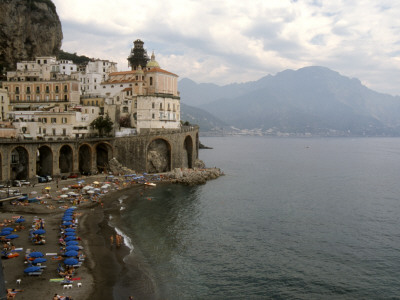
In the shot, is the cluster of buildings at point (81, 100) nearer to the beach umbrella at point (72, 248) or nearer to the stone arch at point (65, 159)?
the stone arch at point (65, 159)

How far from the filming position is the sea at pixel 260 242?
36.1 m

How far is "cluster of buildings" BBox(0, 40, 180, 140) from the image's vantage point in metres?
84.9

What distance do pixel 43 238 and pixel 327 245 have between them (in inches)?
1442

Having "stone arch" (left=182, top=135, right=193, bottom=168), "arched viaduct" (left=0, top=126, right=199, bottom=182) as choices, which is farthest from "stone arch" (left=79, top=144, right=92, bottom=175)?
"stone arch" (left=182, top=135, right=193, bottom=168)

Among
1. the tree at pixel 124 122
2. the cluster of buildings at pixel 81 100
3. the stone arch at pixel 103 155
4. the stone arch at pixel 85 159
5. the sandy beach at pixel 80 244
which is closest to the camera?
the sandy beach at pixel 80 244

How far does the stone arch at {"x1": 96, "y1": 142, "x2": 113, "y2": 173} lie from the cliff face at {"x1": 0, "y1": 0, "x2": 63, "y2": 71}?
45.7 metres

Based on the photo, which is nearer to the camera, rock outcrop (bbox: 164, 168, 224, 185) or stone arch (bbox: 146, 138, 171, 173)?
rock outcrop (bbox: 164, 168, 224, 185)

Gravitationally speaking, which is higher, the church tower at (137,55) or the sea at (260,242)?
the church tower at (137,55)

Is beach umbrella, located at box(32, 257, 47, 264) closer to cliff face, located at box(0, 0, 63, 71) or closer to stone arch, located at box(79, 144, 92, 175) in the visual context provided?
stone arch, located at box(79, 144, 92, 175)

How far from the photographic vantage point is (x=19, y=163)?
75.1 meters

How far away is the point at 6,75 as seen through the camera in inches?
4122

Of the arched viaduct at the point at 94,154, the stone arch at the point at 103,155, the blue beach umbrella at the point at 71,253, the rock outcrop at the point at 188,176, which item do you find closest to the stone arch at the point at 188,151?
the arched viaduct at the point at 94,154

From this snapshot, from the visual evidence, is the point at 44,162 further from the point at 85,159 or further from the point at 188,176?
the point at 188,176

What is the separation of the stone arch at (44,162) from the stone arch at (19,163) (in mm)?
3780
